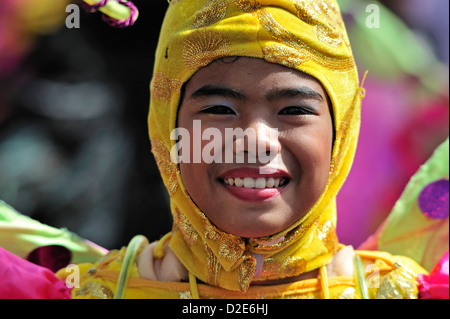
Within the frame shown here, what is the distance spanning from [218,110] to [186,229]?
1.28 feet

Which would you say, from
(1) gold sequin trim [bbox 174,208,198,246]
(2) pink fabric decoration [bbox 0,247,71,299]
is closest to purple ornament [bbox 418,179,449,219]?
(1) gold sequin trim [bbox 174,208,198,246]

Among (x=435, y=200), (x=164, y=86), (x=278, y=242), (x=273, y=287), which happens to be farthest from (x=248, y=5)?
(x=435, y=200)

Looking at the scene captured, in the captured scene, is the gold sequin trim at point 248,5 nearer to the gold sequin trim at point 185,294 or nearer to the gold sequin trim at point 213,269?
the gold sequin trim at point 213,269

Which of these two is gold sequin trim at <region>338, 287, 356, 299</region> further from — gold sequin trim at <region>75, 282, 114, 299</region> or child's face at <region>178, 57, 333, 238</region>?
gold sequin trim at <region>75, 282, 114, 299</region>

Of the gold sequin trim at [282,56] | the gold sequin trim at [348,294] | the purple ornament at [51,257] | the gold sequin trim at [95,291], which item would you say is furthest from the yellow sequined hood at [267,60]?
the purple ornament at [51,257]

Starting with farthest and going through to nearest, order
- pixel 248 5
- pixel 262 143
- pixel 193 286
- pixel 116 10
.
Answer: pixel 116 10 → pixel 193 286 → pixel 248 5 → pixel 262 143

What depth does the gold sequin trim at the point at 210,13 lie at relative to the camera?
1.58 metres

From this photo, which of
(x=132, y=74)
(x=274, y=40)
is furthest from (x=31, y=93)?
(x=274, y=40)

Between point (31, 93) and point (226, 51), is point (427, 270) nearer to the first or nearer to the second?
point (226, 51)

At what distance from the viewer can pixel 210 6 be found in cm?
A: 160

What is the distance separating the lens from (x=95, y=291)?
1706 mm

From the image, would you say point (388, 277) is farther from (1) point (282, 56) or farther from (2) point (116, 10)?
(2) point (116, 10)

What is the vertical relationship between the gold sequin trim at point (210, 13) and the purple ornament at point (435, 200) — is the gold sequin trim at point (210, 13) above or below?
above

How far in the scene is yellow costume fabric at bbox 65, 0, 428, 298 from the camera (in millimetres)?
1544
